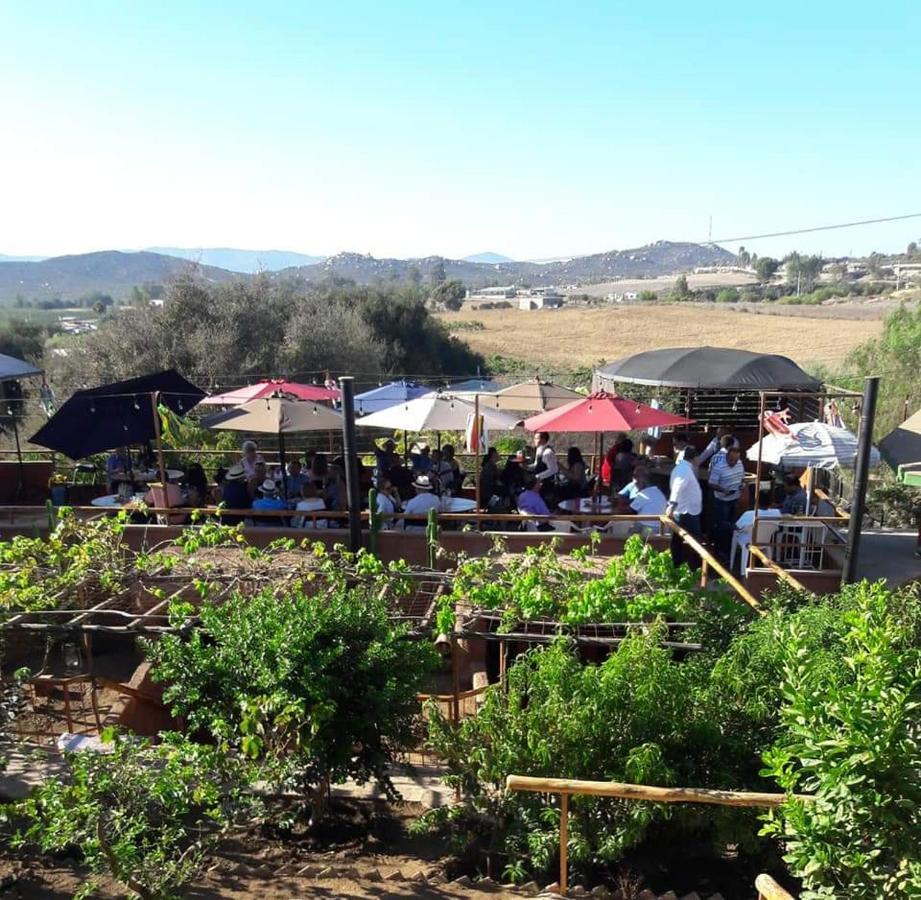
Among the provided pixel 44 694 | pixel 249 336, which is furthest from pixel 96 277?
pixel 44 694

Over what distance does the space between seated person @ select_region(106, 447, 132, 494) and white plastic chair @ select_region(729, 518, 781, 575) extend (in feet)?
28.6

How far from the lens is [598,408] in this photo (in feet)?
32.5

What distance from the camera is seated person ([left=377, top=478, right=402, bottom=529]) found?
9.94 m

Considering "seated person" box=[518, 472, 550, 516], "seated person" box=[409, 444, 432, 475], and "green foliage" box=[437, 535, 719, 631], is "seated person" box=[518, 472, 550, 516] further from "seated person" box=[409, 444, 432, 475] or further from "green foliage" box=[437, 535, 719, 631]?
"green foliage" box=[437, 535, 719, 631]

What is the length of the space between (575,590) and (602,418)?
11.2ft

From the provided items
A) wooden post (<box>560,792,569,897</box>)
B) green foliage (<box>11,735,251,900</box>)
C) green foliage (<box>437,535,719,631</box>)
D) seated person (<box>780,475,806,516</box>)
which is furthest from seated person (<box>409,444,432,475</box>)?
wooden post (<box>560,792,569,897</box>)

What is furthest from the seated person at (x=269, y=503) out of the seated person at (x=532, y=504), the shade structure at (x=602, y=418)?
the shade structure at (x=602, y=418)

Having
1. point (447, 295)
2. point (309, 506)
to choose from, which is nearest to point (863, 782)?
point (309, 506)

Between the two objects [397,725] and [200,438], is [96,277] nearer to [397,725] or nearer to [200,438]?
[200,438]

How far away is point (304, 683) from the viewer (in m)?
5.19

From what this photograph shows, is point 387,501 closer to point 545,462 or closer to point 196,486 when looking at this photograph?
point 545,462

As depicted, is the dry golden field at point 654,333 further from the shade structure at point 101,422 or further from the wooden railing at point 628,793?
the wooden railing at point 628,793

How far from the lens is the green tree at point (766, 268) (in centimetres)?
15265

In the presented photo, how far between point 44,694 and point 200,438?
10174 millimetres
